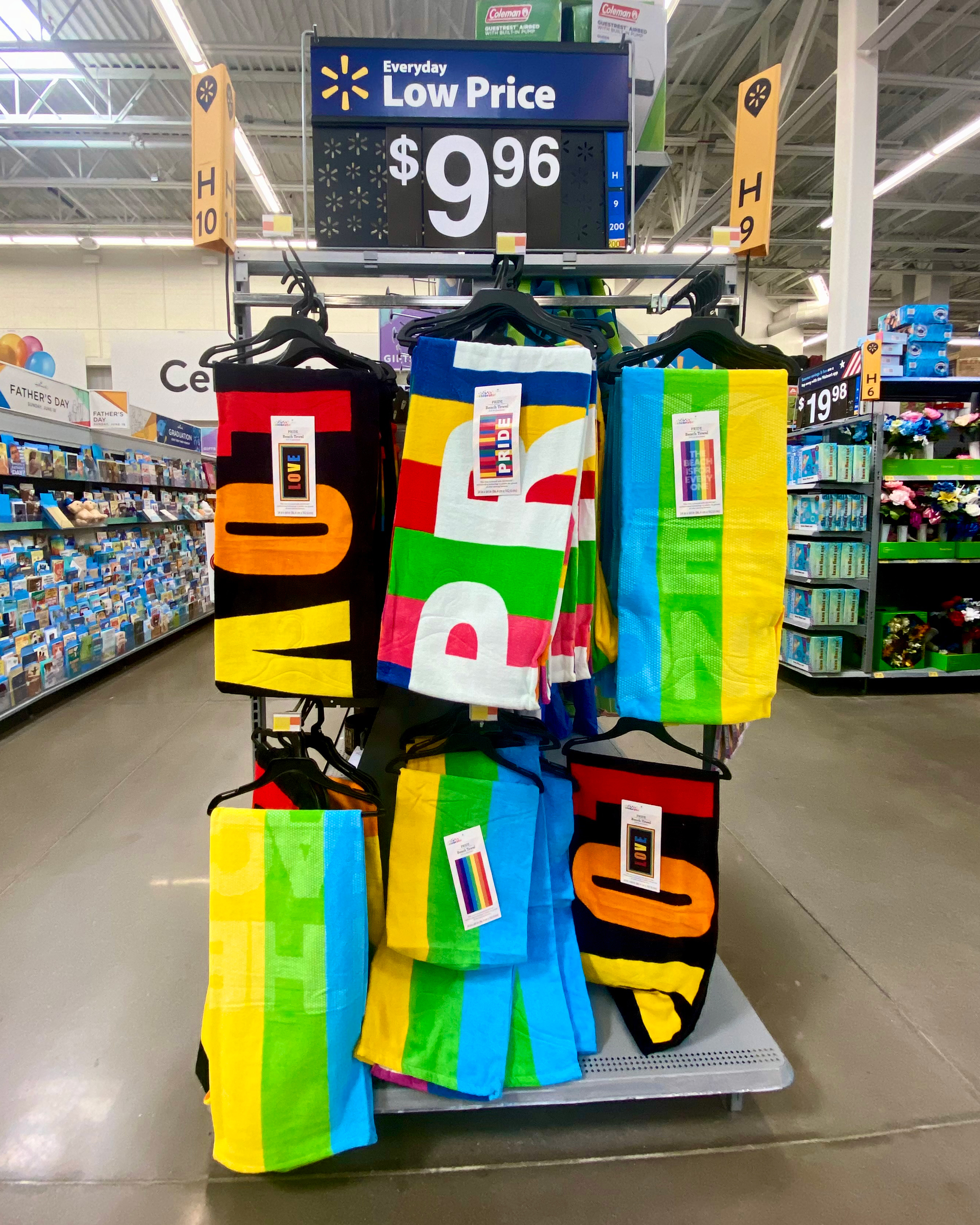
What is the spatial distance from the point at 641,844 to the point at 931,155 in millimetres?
9339

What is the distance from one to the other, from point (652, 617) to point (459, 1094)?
101 centimetres

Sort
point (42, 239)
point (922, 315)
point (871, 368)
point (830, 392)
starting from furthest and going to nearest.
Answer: point (42, 239) < point (830, 392) < point (922, 315) < point (871, 368)

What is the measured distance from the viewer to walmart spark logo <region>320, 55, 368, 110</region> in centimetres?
145

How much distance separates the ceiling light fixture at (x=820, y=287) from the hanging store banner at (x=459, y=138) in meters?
13.6

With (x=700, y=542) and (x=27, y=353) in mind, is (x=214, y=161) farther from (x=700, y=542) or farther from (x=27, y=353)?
(x=27, y=353)

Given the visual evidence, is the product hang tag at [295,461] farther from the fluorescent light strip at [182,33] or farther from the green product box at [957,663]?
the fluorescent light strip at [182,33]

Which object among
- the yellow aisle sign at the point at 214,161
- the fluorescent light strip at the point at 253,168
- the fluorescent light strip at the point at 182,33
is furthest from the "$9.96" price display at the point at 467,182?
the fluorescent light strip at the point at 253,168

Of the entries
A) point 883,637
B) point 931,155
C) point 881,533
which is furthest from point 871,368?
point 931,155

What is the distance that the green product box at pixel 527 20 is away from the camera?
1836 millimetres

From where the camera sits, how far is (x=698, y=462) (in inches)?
46.9

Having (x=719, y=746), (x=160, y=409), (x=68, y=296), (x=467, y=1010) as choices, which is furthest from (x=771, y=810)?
(x=68, y=296)

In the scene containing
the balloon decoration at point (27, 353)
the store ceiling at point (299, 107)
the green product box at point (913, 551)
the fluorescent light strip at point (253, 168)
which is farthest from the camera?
the balloon decoration at point (27, 353)

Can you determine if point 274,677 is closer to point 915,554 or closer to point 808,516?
point 808,516

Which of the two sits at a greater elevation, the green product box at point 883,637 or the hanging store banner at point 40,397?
the hanging store banner at point 40,397
